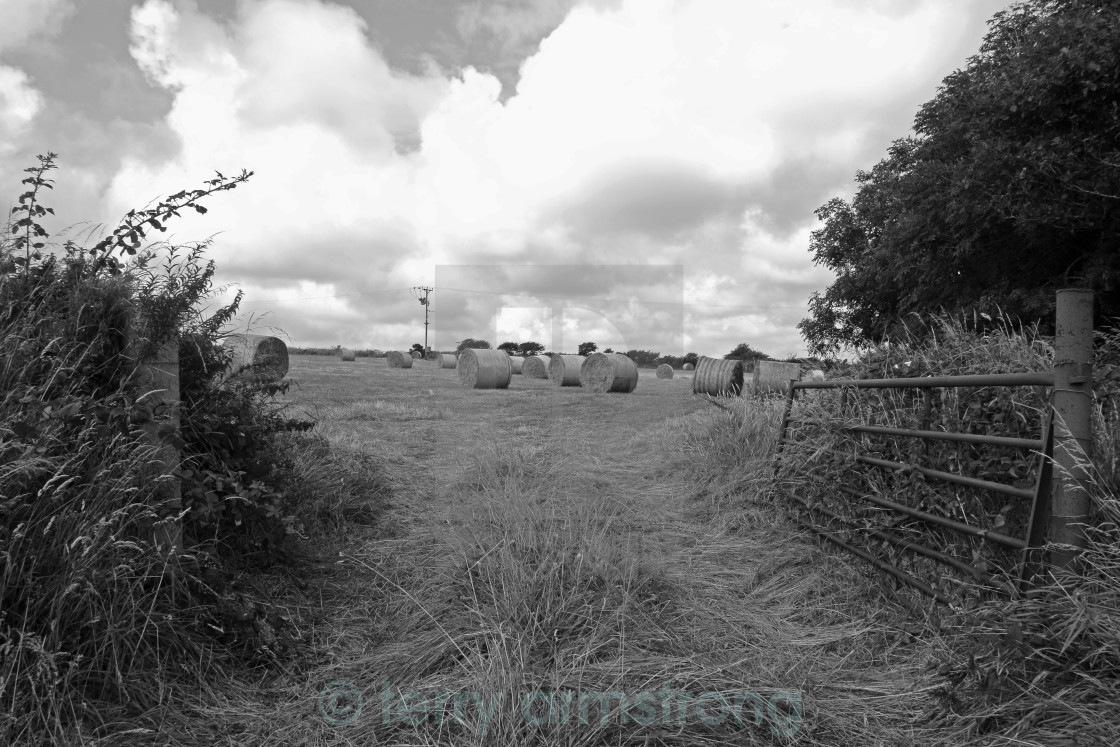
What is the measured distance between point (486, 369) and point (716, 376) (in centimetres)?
722

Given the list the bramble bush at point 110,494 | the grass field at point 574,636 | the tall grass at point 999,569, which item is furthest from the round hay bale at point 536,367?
the bramble bush at point 110,494

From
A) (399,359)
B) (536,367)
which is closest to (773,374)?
(536,367)

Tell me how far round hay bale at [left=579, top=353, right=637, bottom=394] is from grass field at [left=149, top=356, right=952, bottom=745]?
47.7 feet

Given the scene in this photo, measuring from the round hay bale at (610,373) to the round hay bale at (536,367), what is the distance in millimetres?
6911

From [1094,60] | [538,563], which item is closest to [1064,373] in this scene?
[538,563]

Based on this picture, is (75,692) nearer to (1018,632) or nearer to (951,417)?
(1018,632)

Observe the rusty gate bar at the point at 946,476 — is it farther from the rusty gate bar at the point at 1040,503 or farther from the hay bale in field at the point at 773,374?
the hay bale in field at the point at 773,374

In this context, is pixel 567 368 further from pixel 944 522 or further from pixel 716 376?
pixel 944 522

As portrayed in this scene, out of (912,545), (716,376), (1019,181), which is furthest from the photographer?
(716,376)

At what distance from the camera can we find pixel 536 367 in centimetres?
2878

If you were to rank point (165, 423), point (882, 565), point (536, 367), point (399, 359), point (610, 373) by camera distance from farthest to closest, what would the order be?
point (399, 359), point (536, 367), point (610, 373), point (882, 565), point (165, 423)

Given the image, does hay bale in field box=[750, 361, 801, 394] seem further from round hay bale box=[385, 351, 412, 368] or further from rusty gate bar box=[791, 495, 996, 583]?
round hay bale box=[385, 351, 412, 368]

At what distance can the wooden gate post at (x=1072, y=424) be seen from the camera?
2.65m

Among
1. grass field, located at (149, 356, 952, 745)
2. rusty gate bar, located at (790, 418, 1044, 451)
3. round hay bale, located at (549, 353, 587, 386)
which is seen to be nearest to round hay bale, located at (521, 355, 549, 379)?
round hay bale, located at (549, 353, 587, 386)
